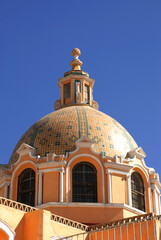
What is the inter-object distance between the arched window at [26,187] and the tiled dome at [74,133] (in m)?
1.22

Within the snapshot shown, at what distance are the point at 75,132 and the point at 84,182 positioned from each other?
2977mm

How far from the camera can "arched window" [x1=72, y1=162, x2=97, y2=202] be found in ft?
84.4

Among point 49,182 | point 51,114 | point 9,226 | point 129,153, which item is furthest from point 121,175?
point 9,226

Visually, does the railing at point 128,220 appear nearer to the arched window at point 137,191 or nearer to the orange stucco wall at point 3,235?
the orange stucco wall at point 3,235

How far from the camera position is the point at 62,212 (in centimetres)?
2459

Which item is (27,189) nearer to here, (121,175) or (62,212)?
(62,212)

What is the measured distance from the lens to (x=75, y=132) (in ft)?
90.6

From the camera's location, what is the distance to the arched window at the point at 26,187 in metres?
26.5

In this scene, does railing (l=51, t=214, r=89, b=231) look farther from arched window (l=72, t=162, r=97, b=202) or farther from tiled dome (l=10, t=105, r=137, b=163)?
tiled dome (l=10, t=105, r=137, b=163)

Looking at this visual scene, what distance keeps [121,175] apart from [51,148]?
3.90 meters

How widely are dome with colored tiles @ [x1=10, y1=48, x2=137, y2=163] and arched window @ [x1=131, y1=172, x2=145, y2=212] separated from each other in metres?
1.37

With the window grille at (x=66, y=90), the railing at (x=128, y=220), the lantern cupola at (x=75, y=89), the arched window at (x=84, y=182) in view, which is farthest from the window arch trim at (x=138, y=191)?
the window grille at (x=66, y=90)

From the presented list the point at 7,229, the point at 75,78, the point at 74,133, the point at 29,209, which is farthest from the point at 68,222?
the point at 75,78

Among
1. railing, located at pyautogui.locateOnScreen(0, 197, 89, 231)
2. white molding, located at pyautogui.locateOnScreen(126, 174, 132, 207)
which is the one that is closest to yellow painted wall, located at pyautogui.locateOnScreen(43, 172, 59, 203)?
railing, located at pyautogui.locateOnScreen(0, 197, 89, 231)
